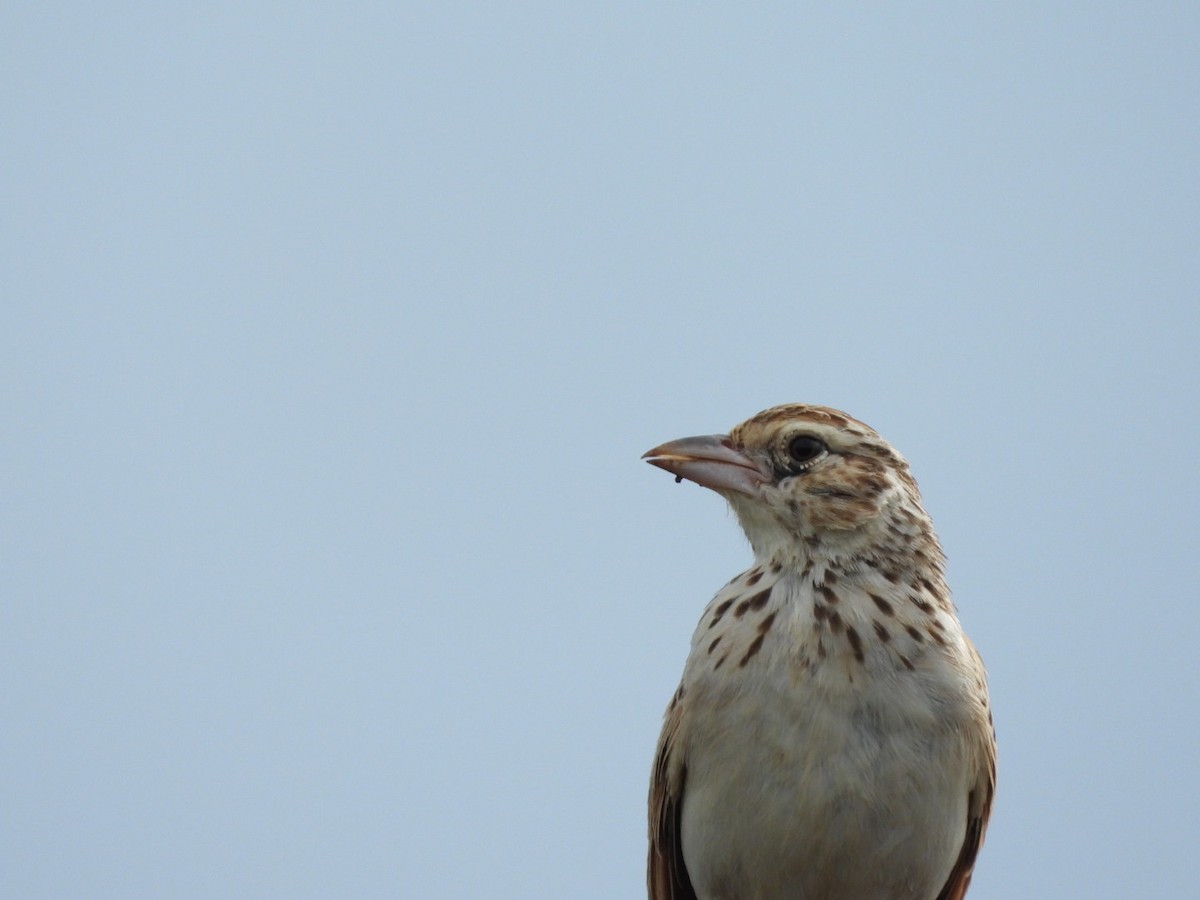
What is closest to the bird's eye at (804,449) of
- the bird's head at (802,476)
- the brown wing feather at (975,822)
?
the bird's head at (802,476)

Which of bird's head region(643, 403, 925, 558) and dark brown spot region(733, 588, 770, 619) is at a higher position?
bird's head region(643, 403, 925, 558)

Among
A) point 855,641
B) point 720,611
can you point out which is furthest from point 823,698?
point 720,611

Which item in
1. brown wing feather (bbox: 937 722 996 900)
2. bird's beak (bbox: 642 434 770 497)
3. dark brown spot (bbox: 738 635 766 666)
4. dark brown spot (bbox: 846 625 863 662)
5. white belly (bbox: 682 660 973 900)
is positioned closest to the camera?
white belly (bbox: 682 660 973 900)

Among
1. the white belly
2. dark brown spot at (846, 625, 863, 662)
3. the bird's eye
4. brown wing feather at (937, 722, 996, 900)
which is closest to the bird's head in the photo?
the bird's eye

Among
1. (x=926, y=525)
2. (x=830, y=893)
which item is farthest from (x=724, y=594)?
(x=830, y=893)

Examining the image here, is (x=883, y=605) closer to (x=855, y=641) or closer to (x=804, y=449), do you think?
(x=855, y=641)

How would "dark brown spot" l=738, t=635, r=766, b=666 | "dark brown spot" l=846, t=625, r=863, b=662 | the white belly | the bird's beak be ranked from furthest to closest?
1. the bird's beak
2. "dark brown spot" l=738, t=635, r=766, b=666
3. "dark brown spot" l=846, t=625, r=863, b=662
4. the white belly

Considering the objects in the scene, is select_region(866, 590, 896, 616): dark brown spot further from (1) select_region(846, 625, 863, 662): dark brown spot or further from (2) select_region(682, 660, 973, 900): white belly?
(2) select_region(682, 660, 973, 900): white belly
